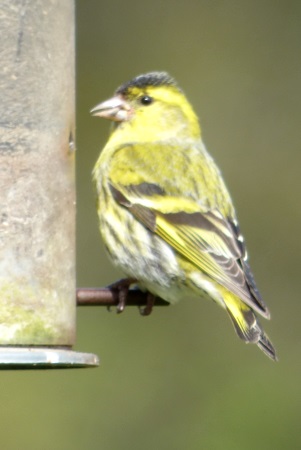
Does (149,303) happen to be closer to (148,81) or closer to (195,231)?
(195,231)

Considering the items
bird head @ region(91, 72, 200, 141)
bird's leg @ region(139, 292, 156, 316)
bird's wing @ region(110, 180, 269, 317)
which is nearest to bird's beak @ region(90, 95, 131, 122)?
bird head @ region(91, 72, 200, 141)

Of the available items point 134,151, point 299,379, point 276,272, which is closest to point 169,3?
point 276,272

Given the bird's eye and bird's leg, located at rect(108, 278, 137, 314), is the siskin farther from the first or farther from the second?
the bird's eye

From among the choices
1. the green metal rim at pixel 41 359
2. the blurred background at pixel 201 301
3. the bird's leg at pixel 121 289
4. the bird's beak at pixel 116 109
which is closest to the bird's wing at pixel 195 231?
the bird's leg at pixel 121 289

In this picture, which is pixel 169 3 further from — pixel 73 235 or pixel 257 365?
pixel 73 235

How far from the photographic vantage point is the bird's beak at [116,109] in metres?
8.20

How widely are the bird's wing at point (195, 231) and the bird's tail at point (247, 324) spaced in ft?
0.28

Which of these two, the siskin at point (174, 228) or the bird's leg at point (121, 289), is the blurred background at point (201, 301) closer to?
Answer: the siskin at point (174, 228)

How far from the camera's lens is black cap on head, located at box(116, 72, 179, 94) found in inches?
329

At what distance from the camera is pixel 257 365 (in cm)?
1169

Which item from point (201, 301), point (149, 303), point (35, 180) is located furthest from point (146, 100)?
point (201, 301)

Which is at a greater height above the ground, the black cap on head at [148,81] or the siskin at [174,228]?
the black cap on head at [148,81]

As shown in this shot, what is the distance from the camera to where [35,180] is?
22.7 ft

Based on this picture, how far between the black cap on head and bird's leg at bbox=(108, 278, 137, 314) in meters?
1.22
